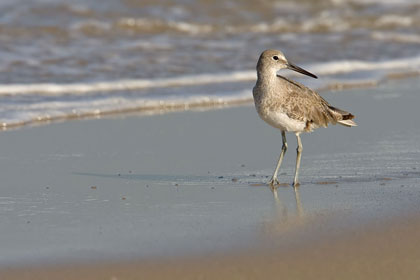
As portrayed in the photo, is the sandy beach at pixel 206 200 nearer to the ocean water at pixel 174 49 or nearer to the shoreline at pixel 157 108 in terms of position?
the shoreline at pixel 157 108

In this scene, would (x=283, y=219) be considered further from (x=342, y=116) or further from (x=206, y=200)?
(x=342, y=116)

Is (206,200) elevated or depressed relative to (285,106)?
depressed

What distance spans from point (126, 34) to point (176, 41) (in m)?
0.93

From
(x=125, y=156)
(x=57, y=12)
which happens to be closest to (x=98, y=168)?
(x=125, y=156)

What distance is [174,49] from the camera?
13.5m

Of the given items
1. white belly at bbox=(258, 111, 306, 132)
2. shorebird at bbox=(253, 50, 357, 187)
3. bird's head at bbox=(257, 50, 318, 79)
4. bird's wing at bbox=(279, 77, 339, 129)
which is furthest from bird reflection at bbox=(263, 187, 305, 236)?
bird's head at bbox=(257, 50, 318, 79)

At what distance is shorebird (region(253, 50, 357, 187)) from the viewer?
675cm

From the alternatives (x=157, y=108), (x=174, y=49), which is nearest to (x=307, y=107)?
(x=157, y=108)

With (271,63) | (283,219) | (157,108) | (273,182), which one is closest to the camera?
(283,219)

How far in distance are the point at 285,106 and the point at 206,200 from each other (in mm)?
1083

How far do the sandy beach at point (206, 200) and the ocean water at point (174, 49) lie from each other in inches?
40.7

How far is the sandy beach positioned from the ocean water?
103cm

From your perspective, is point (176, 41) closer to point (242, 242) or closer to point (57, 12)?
point (57, 12)

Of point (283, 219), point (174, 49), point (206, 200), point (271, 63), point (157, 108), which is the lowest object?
point (283, 219)
